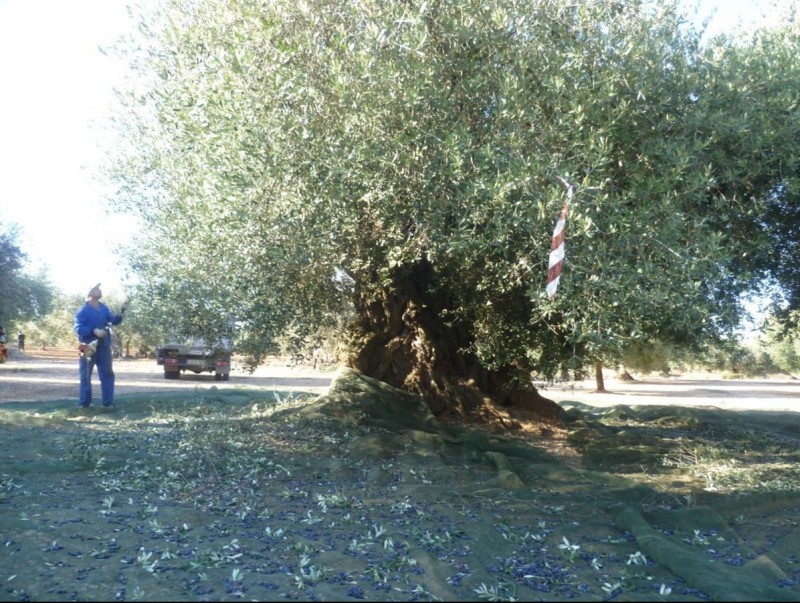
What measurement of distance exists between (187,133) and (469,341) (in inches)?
267

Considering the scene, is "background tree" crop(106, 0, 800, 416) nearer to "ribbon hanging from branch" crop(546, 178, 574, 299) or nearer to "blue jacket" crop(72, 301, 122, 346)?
"ribbon hanging from branch" crop(546, 178, 574, 299)

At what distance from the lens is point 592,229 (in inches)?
268

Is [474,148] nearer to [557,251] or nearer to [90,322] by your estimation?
[557,251]

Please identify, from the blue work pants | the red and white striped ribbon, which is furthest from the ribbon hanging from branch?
the blue work pants

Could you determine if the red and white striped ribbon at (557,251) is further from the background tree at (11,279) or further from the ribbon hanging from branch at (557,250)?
the background tree at (11,279)

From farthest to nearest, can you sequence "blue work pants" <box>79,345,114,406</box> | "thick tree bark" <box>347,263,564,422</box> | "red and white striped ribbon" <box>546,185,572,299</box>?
"thick tree bark" <box>347,263,564,422</box>
"blue work pants" <box>79,345,114,406</box>
"red and white striped ribbon" <box>546,185,572,299</box>

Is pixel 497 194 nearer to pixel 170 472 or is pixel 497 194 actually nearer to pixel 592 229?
pixel 592 229

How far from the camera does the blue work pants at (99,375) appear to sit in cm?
1205

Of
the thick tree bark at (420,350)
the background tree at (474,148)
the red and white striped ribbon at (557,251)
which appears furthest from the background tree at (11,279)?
the red and white striped ribbon at (557,251)

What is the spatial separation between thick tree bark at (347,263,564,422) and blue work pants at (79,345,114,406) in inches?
168

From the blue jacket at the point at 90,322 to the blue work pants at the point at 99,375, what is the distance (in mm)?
192

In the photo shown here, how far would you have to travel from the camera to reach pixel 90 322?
12008 millimetres

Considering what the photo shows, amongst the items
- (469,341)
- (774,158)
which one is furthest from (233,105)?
(469,341)

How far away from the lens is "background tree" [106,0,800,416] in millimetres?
6898
